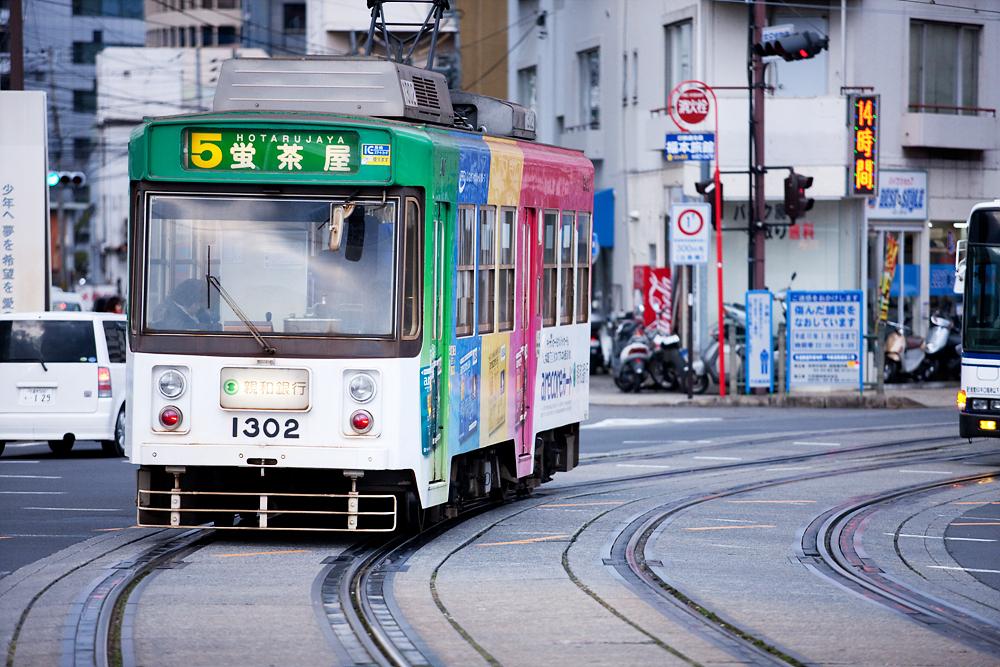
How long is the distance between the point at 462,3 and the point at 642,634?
160 ft

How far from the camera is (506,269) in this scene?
14.6m

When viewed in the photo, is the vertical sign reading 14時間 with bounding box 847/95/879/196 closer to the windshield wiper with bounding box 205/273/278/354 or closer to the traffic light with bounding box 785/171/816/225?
the traffic light with bounding box 785/171/816/225

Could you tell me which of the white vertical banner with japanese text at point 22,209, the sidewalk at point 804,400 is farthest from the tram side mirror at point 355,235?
the sidewalk at point 804,400

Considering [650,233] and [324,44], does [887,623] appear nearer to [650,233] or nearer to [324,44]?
[650,233]

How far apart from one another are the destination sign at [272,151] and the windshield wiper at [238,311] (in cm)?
74

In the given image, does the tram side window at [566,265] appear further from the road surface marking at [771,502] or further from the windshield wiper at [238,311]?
the windshield wiper at [238,311]

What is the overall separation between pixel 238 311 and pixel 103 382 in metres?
9.93

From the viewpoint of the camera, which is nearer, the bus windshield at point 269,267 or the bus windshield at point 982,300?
the bus windshield at point 269,267

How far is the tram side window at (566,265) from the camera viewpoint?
16266mm

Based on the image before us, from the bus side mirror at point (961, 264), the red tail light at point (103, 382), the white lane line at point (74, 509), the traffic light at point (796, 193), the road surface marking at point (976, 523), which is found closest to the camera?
the road surface marking at point (976, 523)

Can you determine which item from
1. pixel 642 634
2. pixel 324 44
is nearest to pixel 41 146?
pixel 642 634

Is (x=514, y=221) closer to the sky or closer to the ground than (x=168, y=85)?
closer to the ground

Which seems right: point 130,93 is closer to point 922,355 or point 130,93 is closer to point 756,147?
point 922,355

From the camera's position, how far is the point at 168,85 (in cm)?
9625
